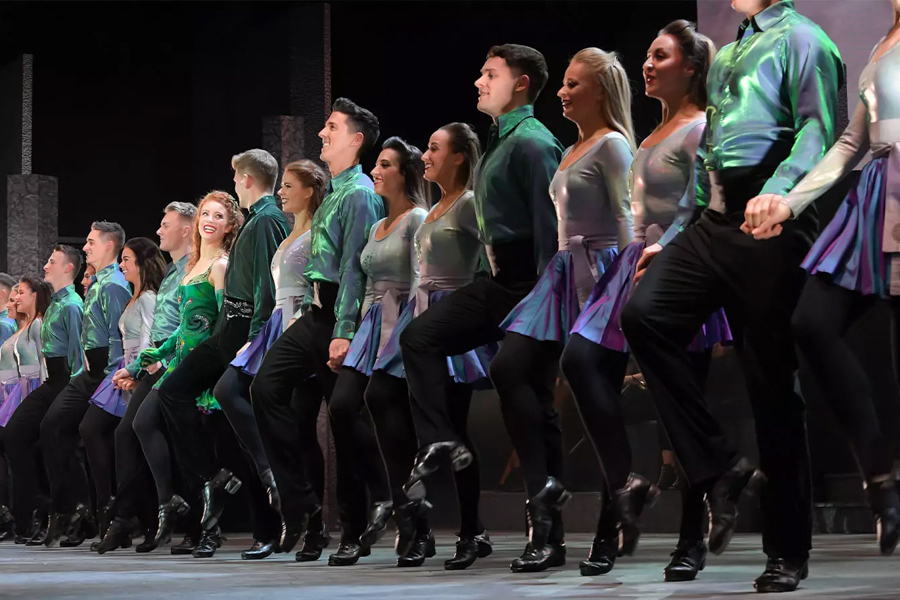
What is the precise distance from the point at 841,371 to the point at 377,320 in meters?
2.31

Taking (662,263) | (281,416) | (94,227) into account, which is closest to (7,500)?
(94,227)

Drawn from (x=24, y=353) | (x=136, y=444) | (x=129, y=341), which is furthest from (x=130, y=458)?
(x=24, y=353)

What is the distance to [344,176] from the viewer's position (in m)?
5.61

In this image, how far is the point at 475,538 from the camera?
4945mm

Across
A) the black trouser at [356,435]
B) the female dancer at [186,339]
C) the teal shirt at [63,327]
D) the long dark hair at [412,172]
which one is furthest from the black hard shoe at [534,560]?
the teal shirt at [63,327]

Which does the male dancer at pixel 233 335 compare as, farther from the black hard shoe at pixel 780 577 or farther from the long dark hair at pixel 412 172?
the black hard shoe at pixel 780 577

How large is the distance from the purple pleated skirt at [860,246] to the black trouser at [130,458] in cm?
398

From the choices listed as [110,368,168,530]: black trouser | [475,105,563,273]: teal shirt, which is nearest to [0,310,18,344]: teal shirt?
[110,368,168,530]: black trouser

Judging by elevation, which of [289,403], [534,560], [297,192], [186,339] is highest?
[297,192]

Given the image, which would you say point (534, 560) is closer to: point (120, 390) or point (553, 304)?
point (553, 304)

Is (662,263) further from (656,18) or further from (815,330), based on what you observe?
(656,18)

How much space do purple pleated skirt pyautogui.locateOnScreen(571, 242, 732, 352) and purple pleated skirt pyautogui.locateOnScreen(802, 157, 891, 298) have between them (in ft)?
2.27

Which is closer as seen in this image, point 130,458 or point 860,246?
point 860,246

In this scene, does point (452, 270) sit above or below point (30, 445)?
above
